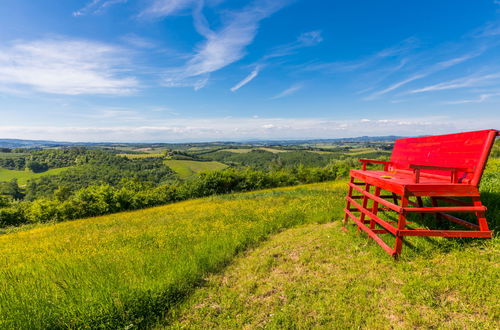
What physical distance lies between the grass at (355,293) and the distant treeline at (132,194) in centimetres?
2996

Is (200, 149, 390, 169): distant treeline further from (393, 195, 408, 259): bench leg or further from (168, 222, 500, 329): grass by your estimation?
(393, 195, 408, 259): bench leg

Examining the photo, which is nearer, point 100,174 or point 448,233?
point 448,233

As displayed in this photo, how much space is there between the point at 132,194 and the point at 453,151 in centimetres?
3358

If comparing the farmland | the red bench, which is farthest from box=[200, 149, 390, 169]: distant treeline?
the farmland

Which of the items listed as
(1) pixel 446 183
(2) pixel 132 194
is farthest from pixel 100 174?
(1) pixel 446 183

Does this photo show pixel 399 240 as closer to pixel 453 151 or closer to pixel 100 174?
pixel 453 151

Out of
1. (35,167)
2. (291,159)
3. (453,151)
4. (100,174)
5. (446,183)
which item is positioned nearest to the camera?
(446,183)

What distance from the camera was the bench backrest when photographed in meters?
3.25

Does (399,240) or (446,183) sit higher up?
(446,183)

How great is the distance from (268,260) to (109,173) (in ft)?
362

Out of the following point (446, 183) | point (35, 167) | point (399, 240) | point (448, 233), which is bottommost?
point (35, 167)

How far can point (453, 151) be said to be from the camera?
388 cm

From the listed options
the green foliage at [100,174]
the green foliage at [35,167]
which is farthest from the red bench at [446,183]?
the green foliage at [35,167]

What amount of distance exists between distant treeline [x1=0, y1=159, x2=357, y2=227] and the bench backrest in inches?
1251
